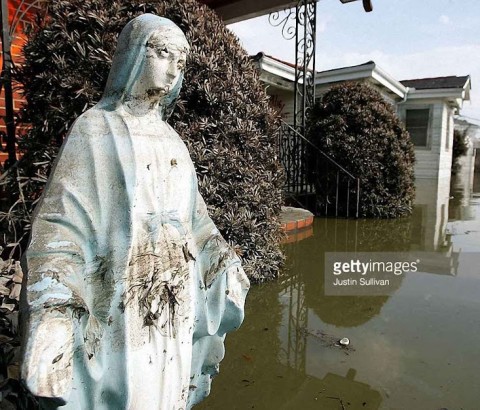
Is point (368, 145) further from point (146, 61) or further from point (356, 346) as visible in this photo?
point (146, 61)

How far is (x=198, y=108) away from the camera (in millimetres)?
3549

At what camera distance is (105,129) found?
3.79 feet

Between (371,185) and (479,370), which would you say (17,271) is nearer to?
(479,370)

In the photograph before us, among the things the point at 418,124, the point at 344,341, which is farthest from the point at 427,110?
the point at 344,341

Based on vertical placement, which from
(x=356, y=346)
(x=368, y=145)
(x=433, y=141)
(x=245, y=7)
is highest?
(x=245, y=7)

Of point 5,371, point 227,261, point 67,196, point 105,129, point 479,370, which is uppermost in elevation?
point 105,129

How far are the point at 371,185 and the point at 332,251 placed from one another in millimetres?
2792

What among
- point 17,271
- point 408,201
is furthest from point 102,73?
point 408,201

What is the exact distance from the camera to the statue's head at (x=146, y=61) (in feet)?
3.84

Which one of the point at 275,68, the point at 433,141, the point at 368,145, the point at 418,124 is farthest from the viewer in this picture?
the point at 418,124

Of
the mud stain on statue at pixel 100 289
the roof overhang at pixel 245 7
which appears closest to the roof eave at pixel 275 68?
the roof overhang at pixel 245 7

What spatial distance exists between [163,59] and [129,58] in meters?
0.10

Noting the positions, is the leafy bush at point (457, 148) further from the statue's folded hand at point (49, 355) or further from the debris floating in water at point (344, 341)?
the statue's folded hand at point (49, 355)

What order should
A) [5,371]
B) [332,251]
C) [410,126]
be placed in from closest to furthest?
[5,371], [332,251], [410,126]
